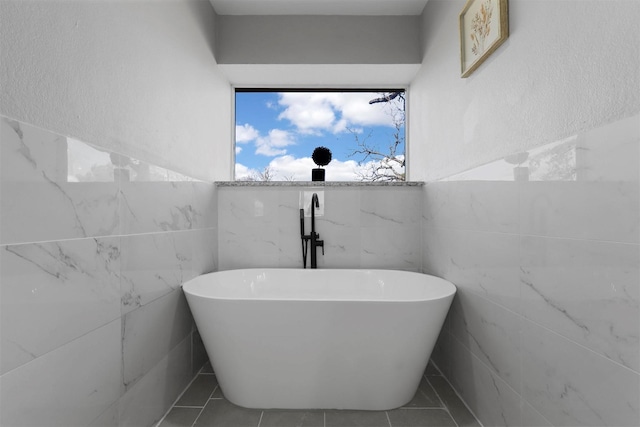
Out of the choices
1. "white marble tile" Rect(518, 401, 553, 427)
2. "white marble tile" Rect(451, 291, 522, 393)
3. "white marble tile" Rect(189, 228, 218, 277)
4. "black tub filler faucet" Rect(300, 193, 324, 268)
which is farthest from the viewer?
"black tub filler faucet" Rect(300, 193, 324, 268)

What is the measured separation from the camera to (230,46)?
96.0 inches

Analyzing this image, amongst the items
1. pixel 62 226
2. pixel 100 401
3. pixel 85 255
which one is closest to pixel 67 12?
Result: pixel 62 226

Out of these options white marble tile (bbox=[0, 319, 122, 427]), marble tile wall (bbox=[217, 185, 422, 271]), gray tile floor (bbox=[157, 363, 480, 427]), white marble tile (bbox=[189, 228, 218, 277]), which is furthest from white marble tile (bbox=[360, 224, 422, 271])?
white marble tile (bbox=[0, 319, 122, 427])

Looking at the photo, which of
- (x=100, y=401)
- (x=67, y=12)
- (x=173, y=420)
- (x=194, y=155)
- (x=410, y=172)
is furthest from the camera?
(x=410, y=172)

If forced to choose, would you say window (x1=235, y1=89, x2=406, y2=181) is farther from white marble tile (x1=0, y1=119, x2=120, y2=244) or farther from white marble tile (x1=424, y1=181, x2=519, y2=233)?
white marble tile (x1=0, y1=119, x2=120, y2=244)

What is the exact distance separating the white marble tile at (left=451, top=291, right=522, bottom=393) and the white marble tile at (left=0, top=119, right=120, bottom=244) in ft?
5.33

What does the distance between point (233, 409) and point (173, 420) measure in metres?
0.28

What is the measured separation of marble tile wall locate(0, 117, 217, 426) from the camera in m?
0.83

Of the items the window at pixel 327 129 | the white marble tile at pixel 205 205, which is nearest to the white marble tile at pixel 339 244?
the window at pixel 327 129

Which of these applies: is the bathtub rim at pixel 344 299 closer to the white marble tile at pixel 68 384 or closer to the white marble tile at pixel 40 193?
the white marble tile at pixel 68 384

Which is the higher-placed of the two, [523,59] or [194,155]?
[523,59]

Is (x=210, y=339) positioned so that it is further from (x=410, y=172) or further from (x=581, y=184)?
(x=410, y=172)

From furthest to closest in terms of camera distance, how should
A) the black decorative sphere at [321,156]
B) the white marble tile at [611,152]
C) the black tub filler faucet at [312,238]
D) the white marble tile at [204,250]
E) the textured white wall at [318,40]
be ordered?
1. the black decorative sphere at [321,156]
2. the textured white wall at [318,40]
3. the black tub filler faucet at [312,238]
4. the white marble tile at [204,250]
5. the white marble tile at [611,152]

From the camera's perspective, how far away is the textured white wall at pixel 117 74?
88cm
